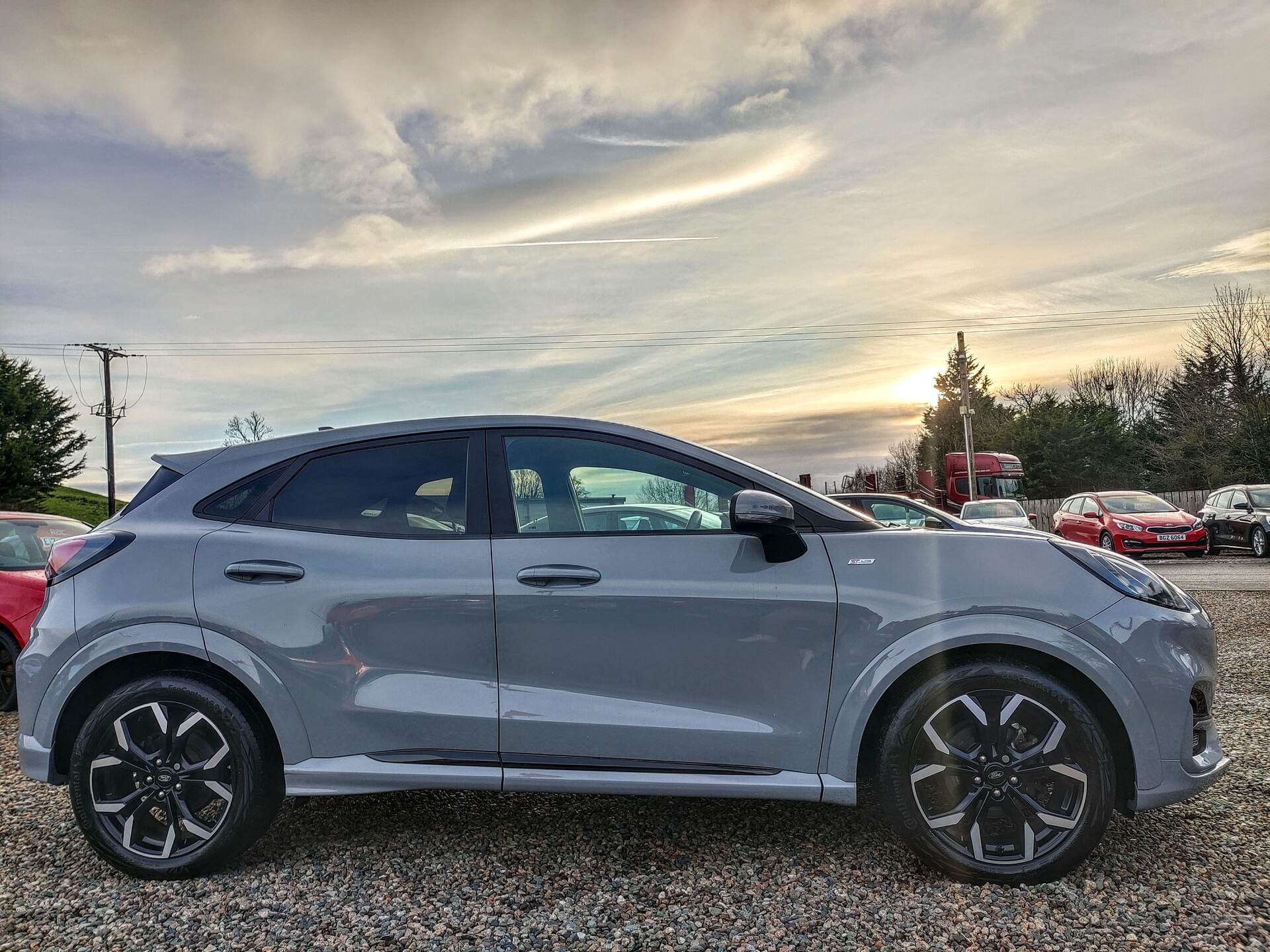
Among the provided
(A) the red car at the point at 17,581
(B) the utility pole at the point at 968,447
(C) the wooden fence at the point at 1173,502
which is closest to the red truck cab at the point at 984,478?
(B) the utility pole at the point at 968,447

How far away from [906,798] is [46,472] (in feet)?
182

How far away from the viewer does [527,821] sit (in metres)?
3.86

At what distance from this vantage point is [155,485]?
3.70m

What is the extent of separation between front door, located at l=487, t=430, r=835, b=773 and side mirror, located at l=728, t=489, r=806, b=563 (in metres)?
0.04

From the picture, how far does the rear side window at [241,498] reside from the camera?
356 centimetres

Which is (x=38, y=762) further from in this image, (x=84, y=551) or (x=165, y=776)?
(x=84, y=551)

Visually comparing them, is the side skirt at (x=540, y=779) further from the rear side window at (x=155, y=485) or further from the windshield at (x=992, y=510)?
the windshield at (x=992, y=510)

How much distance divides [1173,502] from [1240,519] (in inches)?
777

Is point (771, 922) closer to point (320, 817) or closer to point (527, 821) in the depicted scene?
point (527, 821)

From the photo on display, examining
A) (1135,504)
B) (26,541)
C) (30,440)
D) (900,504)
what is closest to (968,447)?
(1135,504)

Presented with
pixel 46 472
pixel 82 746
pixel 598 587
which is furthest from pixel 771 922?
pixel 46 472

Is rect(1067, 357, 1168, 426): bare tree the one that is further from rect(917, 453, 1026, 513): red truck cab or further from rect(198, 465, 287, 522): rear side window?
rect(198, 465, 287, 522): rear side window

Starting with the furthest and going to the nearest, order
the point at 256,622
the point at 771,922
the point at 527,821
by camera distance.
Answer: the point at 527,821, the point at 256,622, the point at 771,922

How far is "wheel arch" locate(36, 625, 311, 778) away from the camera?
11.0ft
